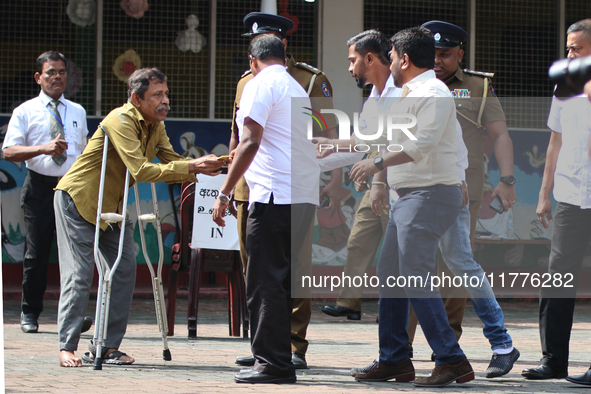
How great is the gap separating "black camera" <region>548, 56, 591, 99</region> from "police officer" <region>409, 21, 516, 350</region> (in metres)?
2.93

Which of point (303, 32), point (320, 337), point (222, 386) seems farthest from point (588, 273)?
point (222, 386)

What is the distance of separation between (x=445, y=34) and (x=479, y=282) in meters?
1.87

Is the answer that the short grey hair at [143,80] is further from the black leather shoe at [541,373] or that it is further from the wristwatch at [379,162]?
the black leather shoe at [541,373]

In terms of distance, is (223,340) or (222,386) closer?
(222,386)

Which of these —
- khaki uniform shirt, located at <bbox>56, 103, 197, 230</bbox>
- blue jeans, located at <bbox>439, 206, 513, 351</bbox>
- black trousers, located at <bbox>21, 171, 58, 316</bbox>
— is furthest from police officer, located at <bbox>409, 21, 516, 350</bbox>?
black trousers, located at <bbox>21, 171, 58, 316</bbox>

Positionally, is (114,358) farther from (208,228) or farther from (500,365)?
(500,365)

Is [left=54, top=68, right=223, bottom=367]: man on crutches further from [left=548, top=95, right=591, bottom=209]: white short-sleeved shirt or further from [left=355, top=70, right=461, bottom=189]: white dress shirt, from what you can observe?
[left=548, top=95, right=591, bottom=209]: white short-sleeved shirt

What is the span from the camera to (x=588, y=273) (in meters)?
11.8

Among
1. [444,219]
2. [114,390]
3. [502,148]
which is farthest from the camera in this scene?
[502,148]

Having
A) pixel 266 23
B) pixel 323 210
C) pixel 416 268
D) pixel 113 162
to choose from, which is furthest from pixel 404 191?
pixel 323 210

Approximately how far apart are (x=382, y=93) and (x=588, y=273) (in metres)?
7.47

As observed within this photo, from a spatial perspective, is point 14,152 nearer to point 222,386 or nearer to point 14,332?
point 14,332

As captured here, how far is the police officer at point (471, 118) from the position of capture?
5.87 metres

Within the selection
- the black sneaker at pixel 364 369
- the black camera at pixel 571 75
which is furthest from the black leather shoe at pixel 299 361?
the black camera at pixel 571 75
